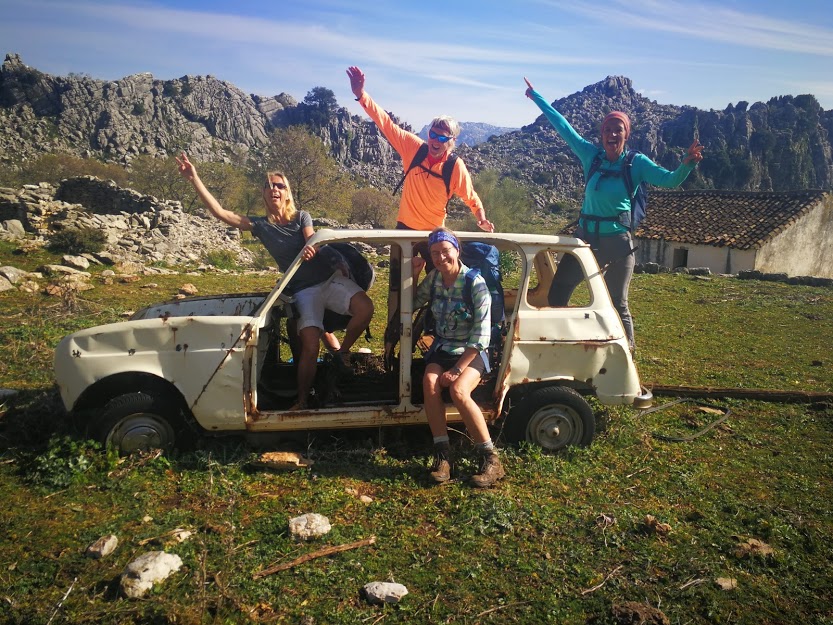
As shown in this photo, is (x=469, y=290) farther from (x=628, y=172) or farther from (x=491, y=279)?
(x=628, y=172)

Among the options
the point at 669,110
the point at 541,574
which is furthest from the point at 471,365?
the point at 669,110

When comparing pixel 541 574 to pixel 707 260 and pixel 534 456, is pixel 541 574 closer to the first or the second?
pixel 534 456

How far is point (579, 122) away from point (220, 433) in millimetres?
107051

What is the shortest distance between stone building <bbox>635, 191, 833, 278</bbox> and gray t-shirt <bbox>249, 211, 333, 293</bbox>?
2176 centimetres

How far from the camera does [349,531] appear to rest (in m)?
3.45

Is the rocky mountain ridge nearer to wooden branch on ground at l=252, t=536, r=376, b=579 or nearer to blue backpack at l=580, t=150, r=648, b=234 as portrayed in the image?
blue backpack at l=580, t=150, r=648, b=234

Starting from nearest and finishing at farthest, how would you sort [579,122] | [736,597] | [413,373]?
[736,597] → [413,373] → [579,122]

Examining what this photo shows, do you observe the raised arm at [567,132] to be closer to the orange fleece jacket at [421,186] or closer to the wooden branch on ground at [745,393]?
the orange fleece jacket at [421,186]

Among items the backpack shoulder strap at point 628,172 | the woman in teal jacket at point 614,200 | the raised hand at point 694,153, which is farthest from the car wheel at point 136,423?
the raised hand at point 694,153

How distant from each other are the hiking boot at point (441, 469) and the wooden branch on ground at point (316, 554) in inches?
30.3

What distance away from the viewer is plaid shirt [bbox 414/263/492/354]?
4.06 metres

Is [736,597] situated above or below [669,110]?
below

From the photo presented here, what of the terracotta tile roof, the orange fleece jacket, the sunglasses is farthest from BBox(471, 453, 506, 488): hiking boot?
the terracotta tile roof

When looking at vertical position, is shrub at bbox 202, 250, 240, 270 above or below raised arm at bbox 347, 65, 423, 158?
below
